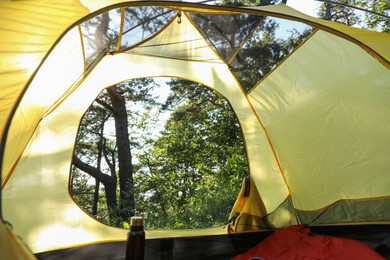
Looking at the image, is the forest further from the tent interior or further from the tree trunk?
the tent interior

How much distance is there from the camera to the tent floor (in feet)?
7.21

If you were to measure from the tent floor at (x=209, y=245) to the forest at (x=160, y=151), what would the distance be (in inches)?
181

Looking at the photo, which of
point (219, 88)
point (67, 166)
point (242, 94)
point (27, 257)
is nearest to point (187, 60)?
point (219, 88)

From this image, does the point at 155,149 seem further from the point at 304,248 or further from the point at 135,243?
the point at 135,243

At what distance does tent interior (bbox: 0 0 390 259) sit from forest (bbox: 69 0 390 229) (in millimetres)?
4437

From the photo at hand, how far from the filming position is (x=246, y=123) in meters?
2.94

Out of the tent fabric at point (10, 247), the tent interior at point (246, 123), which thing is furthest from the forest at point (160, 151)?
the tent fabric at point (10, 247)

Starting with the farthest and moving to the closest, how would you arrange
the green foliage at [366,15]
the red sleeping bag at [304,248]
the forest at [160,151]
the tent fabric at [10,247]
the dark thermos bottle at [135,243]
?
the forest at [160,151], the green foliage at [366,15], the red sleeping bag at [304,248], the dark thermos bottle at [135,243], the tent fabric at [10,247]

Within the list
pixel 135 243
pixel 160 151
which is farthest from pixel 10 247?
pixel 160 151

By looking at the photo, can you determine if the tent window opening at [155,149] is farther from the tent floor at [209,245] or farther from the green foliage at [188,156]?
the tent floor at [209,245]

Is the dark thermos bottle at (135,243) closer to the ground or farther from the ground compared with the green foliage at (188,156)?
closer to the ground

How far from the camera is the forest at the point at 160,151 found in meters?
7.39

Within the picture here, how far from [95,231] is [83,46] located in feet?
3.90

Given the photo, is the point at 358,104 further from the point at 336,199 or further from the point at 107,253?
the point at 107,253
